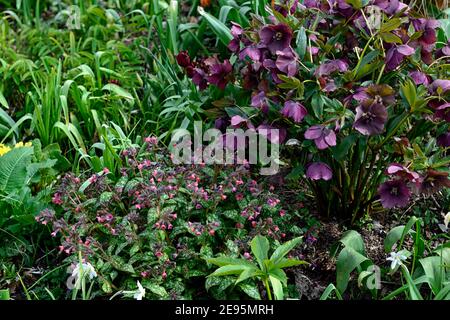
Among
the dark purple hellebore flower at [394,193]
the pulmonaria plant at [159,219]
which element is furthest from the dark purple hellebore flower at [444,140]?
the pulmonaria plant at [159,219]

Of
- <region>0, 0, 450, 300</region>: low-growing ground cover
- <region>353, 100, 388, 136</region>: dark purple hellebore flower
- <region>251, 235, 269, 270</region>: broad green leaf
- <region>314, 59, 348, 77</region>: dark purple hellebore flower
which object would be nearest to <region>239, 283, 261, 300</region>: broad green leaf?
<region>0, 0, 450, 300</region>: low-growing ground cover

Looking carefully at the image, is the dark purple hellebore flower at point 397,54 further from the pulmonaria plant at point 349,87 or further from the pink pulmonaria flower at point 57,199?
the pink pulmonaria flower at point 57,199

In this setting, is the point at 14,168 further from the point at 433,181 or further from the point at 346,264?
the point at 433,181

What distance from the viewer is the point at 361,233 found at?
2969mm

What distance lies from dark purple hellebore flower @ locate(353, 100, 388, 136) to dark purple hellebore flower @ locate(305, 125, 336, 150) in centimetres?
9

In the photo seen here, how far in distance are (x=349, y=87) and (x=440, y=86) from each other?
1.01ft

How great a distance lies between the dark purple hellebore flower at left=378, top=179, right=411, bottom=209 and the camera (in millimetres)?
2483

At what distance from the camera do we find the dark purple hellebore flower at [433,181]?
242 cm

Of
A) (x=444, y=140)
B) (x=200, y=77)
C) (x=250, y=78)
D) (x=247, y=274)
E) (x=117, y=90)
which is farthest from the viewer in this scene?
(x=117, y=90)

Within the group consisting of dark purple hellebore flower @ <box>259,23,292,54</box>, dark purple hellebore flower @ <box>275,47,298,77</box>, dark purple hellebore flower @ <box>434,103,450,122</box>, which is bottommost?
dark purple hellebore flower @ <box>434,103,450,122</box>

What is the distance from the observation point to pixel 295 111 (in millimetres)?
2469

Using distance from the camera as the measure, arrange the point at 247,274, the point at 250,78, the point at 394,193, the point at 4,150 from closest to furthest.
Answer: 1. the point at 247,274
2. the point at 394,193
3. the point at 250,78
4. the point at 4,150

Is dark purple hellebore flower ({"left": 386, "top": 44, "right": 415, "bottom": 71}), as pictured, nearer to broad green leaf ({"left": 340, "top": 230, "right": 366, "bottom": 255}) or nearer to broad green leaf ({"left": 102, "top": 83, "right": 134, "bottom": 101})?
broad green leaf ({"left": 340, "top": 230, "right": 366, "bottom": 255})

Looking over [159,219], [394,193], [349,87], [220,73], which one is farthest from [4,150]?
[394,193]
